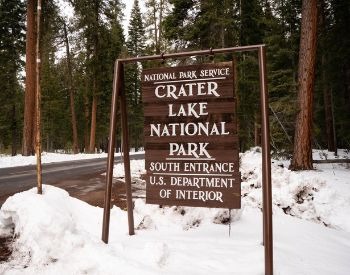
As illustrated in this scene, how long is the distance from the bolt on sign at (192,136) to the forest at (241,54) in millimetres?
8147

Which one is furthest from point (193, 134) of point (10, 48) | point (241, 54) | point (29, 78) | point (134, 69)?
point (134, 69)

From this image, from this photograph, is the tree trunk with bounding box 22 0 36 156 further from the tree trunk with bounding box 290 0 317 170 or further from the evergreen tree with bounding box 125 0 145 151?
the evergreen tree with bounding box 125 0 145 151

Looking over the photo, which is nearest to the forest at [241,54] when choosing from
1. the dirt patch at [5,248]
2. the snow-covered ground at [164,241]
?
the snow-covered ground at [164,241]

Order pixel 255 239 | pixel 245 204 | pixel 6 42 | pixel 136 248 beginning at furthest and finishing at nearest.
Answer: pixel 6 42 < pixel 245 204 < pixel 255 239 < pixel 136 248

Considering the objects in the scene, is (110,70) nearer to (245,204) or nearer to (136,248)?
(245,204)

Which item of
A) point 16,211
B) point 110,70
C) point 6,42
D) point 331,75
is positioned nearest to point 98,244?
point 16,211

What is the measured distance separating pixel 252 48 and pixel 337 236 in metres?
3.77

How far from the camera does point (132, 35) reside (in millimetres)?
50594

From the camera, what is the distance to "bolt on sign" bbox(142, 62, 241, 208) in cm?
413

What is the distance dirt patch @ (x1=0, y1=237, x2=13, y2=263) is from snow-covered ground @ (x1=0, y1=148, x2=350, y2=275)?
109 mm

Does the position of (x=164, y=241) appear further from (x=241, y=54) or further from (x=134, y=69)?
(x=134, y=69)

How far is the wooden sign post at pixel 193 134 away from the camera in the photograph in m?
4.12

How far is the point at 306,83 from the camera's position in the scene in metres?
11.5

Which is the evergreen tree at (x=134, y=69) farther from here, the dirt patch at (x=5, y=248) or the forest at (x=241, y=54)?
the dirt patch at (x=5, y=248)
